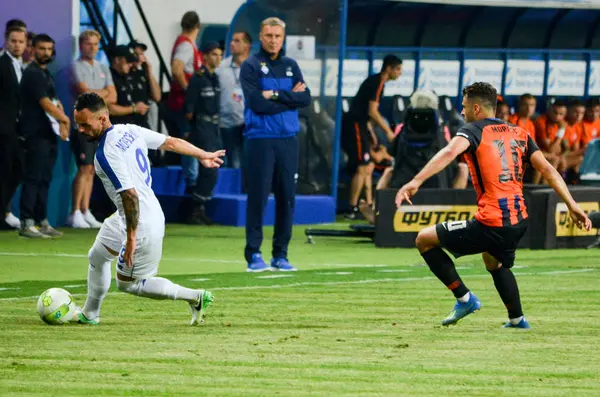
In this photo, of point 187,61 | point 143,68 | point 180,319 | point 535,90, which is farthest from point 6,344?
point 535,90

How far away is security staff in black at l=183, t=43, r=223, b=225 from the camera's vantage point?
1923 cm

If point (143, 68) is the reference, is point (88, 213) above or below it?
below

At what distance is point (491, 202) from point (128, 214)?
7.67 feet

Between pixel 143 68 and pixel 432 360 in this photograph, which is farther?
pixel 143 68

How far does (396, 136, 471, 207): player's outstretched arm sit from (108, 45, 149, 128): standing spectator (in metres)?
9.44

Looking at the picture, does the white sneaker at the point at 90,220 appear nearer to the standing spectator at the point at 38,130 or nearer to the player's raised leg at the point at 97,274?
the standing spectator at the point at 38,130

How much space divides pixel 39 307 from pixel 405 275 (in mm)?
4622

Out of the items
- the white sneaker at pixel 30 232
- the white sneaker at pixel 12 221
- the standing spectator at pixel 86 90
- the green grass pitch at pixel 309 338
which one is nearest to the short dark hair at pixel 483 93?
the green grass pitch at pixel 309 338

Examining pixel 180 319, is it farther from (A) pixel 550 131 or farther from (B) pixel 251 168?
(A) pixel 550 131

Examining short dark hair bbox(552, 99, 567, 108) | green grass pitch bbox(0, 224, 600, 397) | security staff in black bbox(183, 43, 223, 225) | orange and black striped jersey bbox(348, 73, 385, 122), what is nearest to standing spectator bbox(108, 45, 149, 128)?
security staff in black bbox(183, 43, 223, 225)

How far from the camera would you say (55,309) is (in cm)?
959

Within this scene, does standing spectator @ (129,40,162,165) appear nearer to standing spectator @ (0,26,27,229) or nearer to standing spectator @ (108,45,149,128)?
standing spectator @ (108,45,149,128)

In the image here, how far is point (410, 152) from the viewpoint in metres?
17.3

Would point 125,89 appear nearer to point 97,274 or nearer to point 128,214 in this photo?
point 97,274
